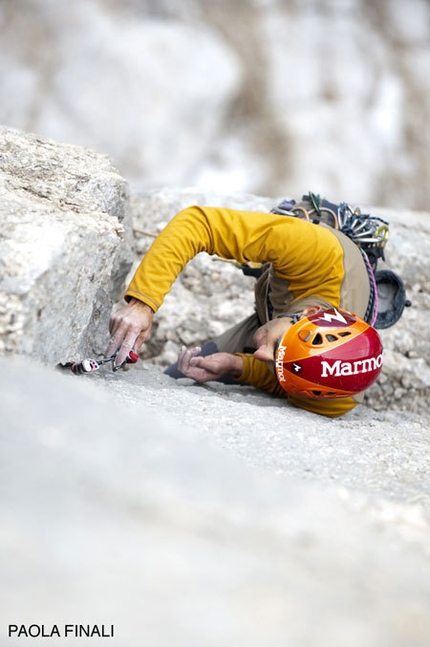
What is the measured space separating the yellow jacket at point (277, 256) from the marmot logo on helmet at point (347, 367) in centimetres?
27

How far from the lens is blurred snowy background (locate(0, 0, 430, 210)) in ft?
26.7

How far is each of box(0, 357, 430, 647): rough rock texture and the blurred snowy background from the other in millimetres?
6716

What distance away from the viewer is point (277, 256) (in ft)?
8.61

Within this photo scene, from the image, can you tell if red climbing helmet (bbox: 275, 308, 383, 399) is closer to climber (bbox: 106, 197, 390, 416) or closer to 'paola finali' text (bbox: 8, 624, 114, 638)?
climber (bbox: 106, 197, 390, 416)

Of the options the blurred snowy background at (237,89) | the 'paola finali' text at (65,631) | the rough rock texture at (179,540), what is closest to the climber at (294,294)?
the rough rock texture at (179,540)

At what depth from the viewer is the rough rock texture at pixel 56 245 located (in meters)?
1.77

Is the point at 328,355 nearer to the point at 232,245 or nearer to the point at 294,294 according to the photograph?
the point at 294,294

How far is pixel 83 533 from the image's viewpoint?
96 cm

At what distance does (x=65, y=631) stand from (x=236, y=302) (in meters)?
3.33

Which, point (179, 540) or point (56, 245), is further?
point (56, 245)

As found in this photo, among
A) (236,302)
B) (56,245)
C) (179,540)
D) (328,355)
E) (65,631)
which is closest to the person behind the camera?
(65,631)

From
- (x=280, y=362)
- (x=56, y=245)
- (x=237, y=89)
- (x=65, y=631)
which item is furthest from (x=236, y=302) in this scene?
(x=237, y=89)

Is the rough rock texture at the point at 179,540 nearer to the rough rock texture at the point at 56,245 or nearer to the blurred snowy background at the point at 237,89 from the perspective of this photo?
the rough rock texture at the point at 56,245

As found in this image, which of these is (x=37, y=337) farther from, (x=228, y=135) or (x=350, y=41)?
(x=350, y=41)
